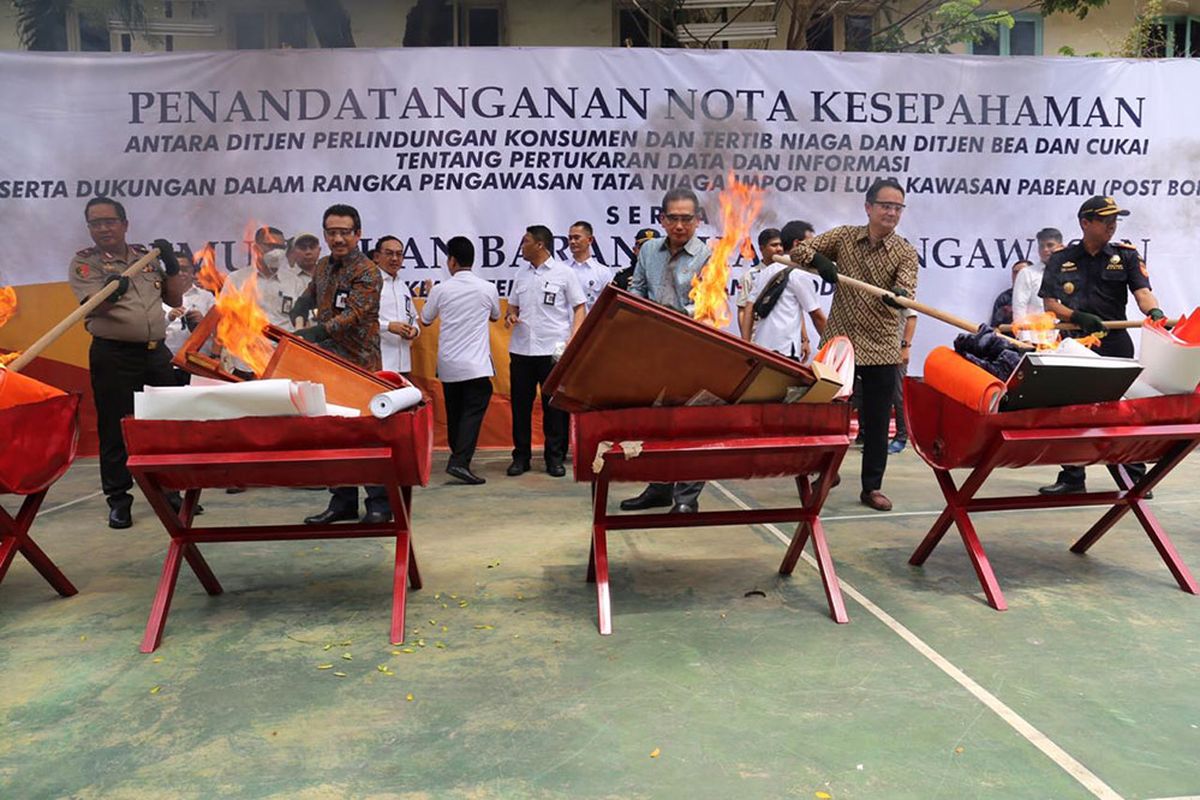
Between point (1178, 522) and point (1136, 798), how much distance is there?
3.54 metres

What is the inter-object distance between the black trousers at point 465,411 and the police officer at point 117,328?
214 cm

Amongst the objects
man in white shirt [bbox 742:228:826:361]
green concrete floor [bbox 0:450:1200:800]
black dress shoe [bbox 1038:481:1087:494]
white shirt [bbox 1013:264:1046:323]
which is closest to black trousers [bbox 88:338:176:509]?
green concrete floor [bbox 0:450:1200:800]

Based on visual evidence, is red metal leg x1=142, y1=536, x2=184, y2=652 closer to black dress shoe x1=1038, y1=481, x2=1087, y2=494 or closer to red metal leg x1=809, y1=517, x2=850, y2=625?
red metal leg x1=809, y1=517, x2=850, y2=625

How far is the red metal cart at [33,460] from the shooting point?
13.1 feet

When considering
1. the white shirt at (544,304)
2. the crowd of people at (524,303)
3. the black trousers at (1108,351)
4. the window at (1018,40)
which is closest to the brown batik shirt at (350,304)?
the crowd of people at (524,303)

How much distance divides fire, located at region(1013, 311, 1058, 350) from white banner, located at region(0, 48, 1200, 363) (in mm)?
3828

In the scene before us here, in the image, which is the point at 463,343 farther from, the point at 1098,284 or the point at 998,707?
the point at 998,707

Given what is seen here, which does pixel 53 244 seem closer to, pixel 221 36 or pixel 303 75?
pixel 303 75

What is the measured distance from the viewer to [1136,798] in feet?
8.28

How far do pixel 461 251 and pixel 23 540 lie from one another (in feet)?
12.5

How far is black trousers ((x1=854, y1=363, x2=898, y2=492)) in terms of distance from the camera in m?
5.84

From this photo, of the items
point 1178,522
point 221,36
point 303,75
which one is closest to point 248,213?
point 303,75

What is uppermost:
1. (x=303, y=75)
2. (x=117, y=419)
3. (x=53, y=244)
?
(x=303, y=75)

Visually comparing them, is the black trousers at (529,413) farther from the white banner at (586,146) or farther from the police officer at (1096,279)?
the police officer at (1096,279)
